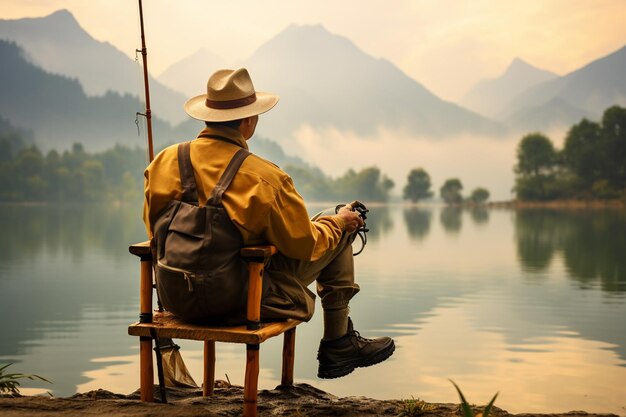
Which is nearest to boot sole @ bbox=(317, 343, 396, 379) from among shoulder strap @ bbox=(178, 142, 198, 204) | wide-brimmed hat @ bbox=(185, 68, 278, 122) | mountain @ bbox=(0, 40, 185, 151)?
shoulder strap @ bbox=(178, 142, 198, 204)

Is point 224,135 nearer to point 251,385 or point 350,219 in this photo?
point 350,219

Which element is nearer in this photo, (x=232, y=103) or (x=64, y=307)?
(x=232, y=103)

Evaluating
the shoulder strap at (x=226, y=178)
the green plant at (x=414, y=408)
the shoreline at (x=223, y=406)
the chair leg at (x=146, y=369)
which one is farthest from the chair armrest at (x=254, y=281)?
the green plant at (x=414, y=408)

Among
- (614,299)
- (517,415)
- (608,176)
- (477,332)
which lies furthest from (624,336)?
(608,176)

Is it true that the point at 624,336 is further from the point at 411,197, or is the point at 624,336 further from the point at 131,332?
the point at 411,197

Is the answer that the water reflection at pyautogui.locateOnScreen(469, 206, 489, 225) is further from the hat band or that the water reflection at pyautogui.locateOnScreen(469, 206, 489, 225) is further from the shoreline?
the hat band

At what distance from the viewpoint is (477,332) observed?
821 centimetres

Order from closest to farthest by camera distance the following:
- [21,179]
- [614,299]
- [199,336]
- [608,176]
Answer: [199,336] → [614,299] → [608,176] → [21,179]

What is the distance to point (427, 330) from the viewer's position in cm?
843

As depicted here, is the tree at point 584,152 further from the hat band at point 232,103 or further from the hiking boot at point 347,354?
the hat band at point 232,103

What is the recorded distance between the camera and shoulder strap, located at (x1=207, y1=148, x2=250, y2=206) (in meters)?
3.49

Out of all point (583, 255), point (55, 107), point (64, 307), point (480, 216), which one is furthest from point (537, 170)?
point (55, 107)

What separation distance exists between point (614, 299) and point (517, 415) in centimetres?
800

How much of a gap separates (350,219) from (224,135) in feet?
2.17
